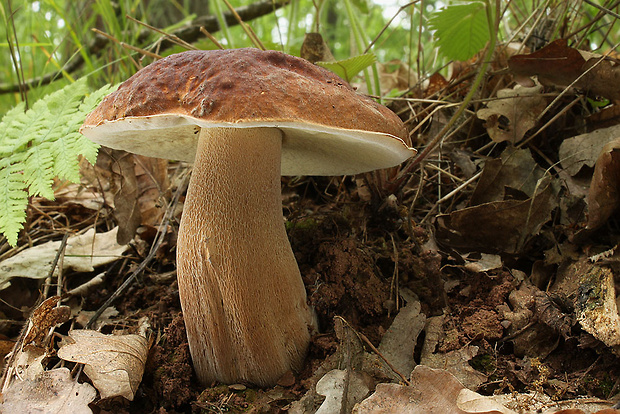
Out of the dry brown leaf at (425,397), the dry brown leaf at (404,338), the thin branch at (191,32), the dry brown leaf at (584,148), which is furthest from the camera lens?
the thin branch at (191,32)

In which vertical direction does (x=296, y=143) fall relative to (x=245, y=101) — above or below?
below

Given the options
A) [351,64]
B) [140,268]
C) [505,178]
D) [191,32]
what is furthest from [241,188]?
[191,32]


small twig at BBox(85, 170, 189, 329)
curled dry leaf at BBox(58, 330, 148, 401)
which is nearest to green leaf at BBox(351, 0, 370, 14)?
small twig at BBox(85, 170, 189, 329)

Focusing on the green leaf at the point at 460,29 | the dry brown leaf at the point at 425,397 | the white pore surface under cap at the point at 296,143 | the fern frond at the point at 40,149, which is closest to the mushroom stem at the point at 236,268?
the white pore surface under cap at the point at 296,143

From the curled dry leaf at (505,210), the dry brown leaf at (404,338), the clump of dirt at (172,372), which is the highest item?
the curled dry leaf at (505,210)

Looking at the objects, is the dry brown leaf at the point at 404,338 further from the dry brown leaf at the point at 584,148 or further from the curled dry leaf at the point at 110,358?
the dry brown leaf at the point at 584,148

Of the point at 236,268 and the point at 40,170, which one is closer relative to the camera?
the point at 236,268

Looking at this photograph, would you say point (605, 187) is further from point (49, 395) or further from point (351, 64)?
point (49, 395)
